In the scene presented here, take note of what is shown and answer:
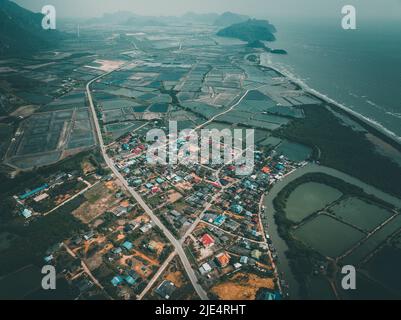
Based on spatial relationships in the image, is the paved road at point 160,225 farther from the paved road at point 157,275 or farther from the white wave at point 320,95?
the white wave at point 320,95

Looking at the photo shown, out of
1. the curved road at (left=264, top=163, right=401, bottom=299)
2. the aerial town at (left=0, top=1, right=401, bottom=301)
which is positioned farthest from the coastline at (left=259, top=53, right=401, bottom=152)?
the curved road at (left=264, top=163, right=401, bottom=299)

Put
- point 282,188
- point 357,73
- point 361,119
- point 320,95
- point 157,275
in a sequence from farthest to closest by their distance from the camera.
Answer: point 357,73 → point 320,95 → point 361,119 → point 282,188 → point 157,275

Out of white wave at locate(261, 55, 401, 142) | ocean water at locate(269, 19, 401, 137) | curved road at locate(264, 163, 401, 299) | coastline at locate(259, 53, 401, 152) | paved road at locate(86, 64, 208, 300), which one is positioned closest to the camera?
paved road at locate(86, 64, 208, 300)

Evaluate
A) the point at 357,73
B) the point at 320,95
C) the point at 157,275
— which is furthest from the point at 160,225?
the point at 357,73

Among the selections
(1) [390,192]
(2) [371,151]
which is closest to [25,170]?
(1) [390,192]

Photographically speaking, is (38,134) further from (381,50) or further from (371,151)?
(381,50)

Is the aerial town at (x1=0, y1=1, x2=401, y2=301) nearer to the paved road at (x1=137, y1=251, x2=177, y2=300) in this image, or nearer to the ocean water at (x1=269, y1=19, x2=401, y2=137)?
the paved road at (x1=137, y1=251, x2=177, y2=300)

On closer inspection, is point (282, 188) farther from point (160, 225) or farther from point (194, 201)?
point (160, 225)
